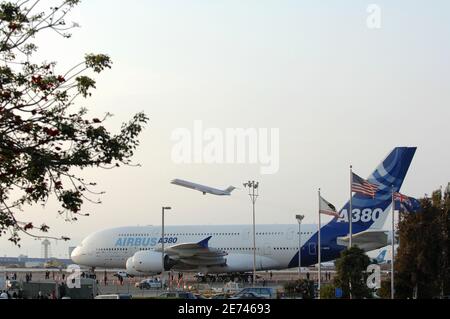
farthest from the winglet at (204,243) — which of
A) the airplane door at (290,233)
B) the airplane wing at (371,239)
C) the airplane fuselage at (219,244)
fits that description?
the airplane wing at (371,239)

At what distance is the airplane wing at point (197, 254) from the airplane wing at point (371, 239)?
1198 centimetres

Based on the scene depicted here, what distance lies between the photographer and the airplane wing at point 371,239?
58.5 m

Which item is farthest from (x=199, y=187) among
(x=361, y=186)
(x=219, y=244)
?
(x=361, y=186)

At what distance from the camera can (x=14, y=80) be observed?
15.8 metres

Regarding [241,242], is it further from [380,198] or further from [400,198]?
[400,198]

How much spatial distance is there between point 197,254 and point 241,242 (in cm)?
406

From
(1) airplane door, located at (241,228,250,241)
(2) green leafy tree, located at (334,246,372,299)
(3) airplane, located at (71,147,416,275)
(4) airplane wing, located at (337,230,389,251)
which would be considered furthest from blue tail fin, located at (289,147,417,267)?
(2) green leafy tree, located at (334,246,372,299)

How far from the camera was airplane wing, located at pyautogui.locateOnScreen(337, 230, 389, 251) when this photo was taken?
58.5 m
